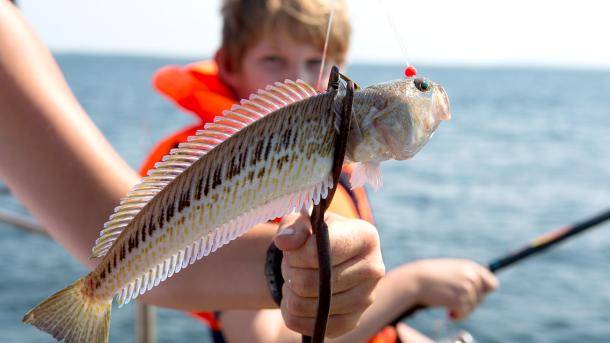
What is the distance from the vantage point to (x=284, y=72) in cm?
397

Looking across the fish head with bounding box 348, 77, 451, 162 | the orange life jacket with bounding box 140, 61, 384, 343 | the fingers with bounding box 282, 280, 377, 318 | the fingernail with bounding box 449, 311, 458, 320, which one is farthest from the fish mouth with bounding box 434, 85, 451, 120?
the fingernail with bounding box 449, 311, 458, 320

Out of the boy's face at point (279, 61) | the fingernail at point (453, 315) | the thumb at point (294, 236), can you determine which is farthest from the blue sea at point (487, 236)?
the thumb at point (294, 236)

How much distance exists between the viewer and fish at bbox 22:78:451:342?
133 centimetres

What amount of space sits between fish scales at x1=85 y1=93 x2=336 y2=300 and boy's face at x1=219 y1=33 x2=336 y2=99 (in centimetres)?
255

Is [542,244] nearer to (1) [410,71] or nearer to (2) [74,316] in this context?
(1) [410,71]

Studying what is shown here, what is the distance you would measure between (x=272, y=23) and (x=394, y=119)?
2.81m

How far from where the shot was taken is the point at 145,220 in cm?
143

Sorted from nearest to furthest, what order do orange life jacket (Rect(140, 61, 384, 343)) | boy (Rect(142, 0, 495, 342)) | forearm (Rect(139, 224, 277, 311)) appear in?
1. forearm (Rect(139, 224, 277, 311))
2. orange life jacket (Rect(140, 61, 384, 343))
3. boy (Rect(142, 0, 495, 342))

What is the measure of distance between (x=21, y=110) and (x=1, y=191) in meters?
3.08

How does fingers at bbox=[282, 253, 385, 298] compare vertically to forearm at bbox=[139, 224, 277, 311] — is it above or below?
above

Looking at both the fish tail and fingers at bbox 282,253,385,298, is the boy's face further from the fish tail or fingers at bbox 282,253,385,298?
the fish tail

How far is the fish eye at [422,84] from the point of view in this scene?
136cm

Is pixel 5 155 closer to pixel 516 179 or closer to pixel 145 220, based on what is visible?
pixel 145 220

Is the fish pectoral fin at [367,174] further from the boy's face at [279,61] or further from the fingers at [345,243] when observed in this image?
the boy's face at [279,61]
